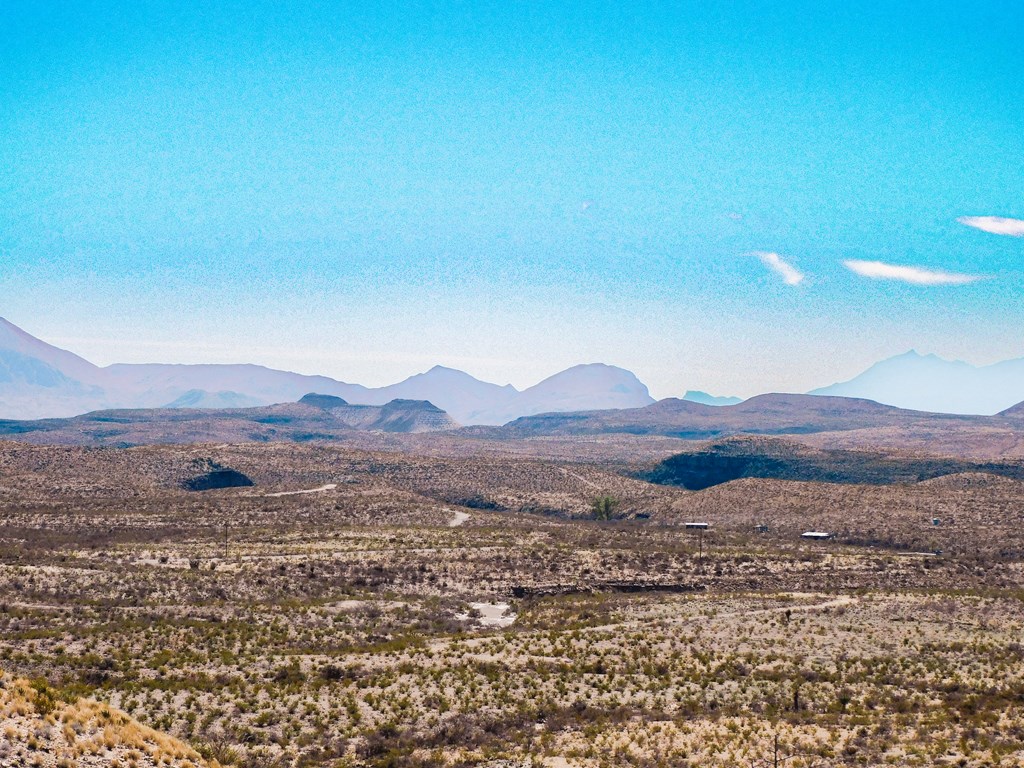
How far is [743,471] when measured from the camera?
140125mm

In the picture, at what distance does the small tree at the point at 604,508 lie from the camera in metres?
95.5

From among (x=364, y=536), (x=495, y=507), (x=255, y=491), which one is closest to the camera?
(x=364, y=536)

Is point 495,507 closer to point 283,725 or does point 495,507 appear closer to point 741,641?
point 741,641

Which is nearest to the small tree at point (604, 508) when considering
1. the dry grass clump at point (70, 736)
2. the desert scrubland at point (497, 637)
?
the desert scrubland at point (497, 637)

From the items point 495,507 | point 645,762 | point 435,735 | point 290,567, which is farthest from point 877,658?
point 495,507

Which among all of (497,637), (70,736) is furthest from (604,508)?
(70,736)

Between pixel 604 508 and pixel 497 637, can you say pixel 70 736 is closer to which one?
pixel 497 637

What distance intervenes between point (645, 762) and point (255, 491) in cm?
7978

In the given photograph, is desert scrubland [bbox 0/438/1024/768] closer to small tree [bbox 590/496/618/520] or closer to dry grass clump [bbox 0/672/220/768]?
dry grass clump [bbox 0/672/220/768]

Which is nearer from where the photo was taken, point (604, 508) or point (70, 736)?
point (70, 736)

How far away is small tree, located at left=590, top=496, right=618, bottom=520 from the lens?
3760 inches

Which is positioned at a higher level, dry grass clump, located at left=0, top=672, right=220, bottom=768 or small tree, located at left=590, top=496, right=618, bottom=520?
dry grass clump, located at left=0, top=672, right=220, bottom=768

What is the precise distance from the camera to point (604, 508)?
9581cm

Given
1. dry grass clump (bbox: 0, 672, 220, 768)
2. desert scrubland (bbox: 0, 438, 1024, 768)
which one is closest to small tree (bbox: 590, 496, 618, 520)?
desert scrubland (bbox: 0, 438, 1024, 768)
